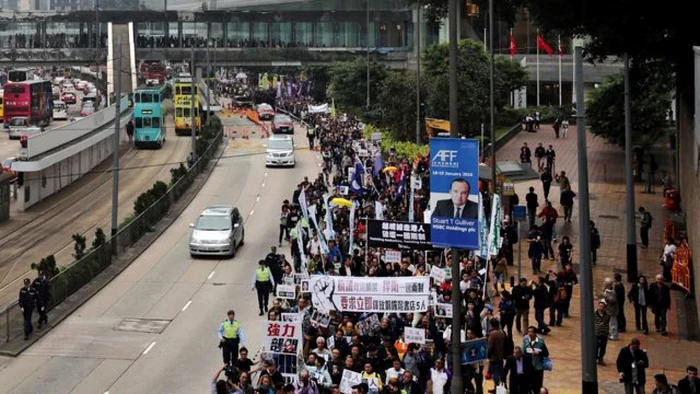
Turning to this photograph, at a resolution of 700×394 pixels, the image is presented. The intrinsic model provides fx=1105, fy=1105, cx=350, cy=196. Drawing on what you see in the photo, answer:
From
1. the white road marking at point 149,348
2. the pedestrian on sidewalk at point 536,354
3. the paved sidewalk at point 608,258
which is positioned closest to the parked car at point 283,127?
the paved sidewalk at point 608,258

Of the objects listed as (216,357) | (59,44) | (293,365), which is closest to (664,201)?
(216,357)

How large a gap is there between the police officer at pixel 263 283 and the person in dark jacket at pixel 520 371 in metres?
10.1

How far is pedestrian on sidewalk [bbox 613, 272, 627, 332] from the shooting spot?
2342 cm

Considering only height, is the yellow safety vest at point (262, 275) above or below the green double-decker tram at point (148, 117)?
below

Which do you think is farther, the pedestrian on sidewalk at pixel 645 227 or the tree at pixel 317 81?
the tree at pixel 317 81

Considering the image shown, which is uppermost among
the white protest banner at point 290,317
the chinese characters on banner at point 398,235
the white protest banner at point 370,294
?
the chinese characters on banner at point 398,235

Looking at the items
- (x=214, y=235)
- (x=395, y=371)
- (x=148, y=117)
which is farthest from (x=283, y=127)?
(x=395, y=371)

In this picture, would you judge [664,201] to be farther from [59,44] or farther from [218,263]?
[59,44]

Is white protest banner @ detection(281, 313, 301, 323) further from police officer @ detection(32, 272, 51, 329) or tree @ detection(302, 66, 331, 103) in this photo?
tree @ detection(302, 66, 331, 103)

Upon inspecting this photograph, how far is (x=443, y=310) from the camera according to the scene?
2208cm

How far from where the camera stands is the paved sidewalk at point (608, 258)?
71.1 feet

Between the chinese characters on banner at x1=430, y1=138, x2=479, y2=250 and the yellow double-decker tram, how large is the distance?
59.6 m

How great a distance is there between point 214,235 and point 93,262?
4420mm

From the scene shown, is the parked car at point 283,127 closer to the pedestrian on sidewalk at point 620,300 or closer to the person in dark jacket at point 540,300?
the pedestrian on sidewalk at point 620,300
